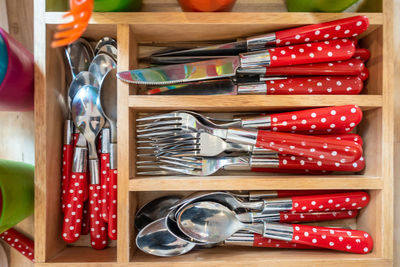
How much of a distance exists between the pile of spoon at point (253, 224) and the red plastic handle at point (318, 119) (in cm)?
15

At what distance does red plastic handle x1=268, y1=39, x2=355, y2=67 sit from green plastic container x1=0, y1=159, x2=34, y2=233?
1.96ft

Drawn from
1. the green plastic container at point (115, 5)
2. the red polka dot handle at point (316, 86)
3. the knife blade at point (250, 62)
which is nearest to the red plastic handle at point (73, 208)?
the knife blade at point (250, 62)

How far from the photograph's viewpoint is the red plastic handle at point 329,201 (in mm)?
688

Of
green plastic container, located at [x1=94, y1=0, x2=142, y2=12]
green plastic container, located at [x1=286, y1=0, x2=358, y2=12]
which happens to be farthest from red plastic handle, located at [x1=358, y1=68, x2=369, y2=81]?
green plastic container, located at [x1=94, y1=0, x2=142, y2=12]

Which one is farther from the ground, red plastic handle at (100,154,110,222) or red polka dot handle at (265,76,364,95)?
red polka dot handle at (265,76,364,95)

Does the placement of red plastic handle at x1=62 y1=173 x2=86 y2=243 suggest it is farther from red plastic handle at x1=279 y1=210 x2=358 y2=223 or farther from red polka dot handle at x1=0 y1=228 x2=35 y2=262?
red plastic handle at x1=279 y1=210 x2=358 y2=223

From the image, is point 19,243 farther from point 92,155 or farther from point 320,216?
point 320,216

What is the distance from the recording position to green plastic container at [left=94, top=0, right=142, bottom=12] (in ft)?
2.06

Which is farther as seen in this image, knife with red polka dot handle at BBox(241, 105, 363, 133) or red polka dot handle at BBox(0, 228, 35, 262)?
red polka dot handle at BBox(0, 228, 35, 262)

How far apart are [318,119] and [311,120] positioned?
1 centimetres

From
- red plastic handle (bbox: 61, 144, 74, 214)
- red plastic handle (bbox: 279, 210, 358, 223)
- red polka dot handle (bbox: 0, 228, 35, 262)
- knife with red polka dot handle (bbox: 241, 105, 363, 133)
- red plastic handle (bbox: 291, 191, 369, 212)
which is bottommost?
red polka dot handle (bbox: 0, 228, 35, 262)

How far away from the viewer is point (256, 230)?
2.28 feet

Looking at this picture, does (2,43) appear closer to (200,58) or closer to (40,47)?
(40,47)

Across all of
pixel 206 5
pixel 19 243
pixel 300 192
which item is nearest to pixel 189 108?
pixel 206 5
